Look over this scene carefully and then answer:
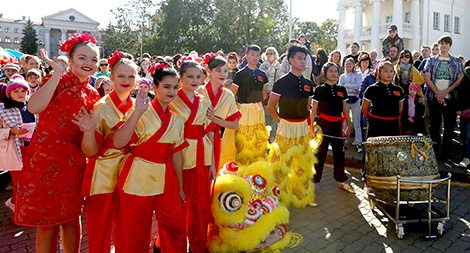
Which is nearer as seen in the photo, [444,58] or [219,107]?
[219,107]

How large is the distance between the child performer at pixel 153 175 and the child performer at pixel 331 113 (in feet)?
9.99

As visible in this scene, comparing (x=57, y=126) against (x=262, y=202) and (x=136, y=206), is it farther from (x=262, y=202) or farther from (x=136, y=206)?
(x=262, y=202)

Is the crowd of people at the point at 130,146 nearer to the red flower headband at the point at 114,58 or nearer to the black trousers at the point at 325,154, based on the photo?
the red flower headband at the point at 114,58

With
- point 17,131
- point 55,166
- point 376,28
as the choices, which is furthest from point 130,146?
point 376,28

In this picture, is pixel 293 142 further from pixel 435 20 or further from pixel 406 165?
pixel 435 20

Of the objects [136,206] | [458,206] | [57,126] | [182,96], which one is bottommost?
[458,206]

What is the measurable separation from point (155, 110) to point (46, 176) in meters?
0.98

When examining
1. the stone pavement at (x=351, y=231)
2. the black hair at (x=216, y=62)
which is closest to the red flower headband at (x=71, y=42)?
the black hair at (x=216, y=62)

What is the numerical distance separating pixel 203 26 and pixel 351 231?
3808cm

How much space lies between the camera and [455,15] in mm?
35438

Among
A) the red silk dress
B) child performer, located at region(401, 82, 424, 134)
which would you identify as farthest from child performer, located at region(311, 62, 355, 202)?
the red silk dress

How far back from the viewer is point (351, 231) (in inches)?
158

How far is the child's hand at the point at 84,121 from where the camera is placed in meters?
2.42

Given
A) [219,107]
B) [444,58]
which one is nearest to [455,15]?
[444,58]
